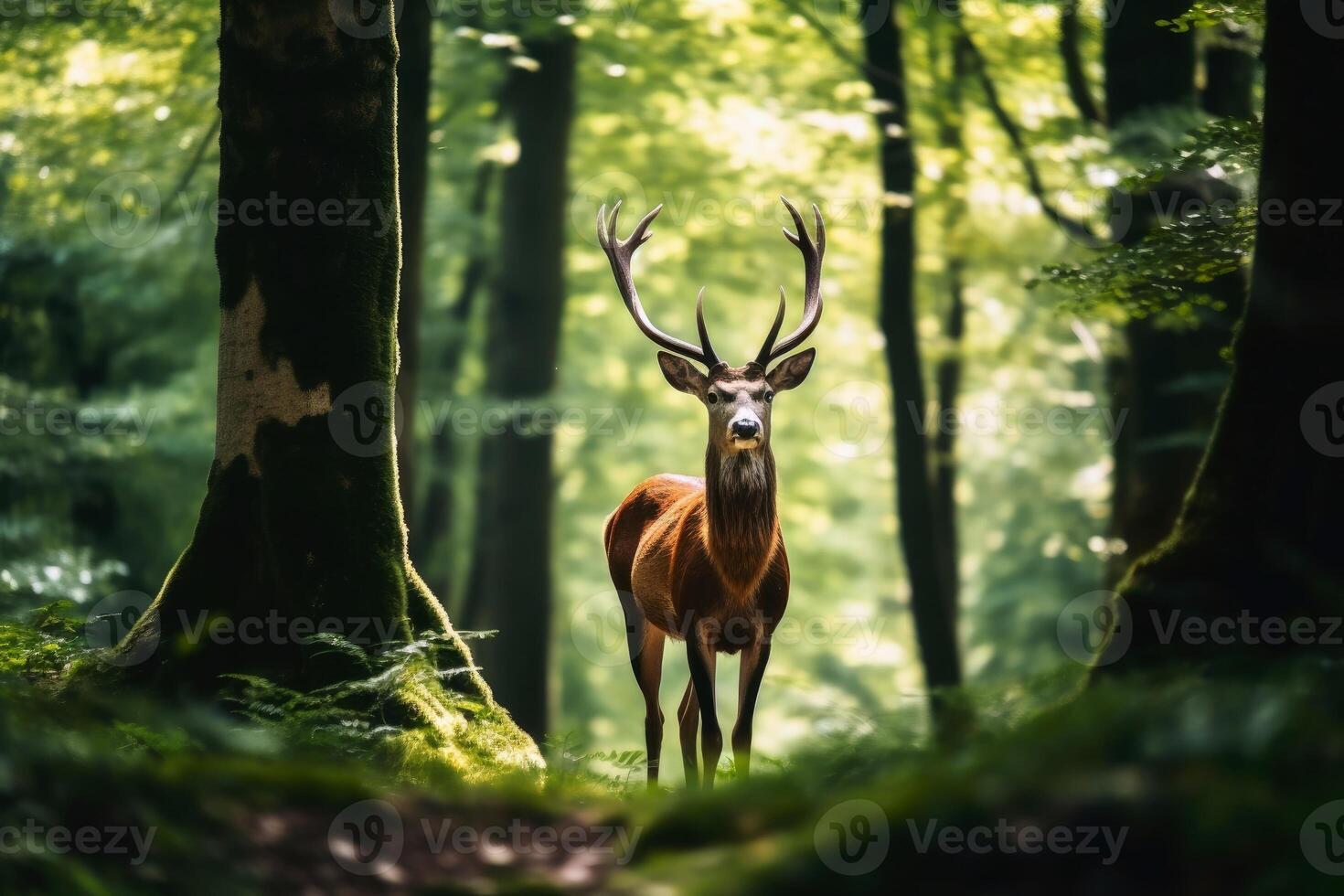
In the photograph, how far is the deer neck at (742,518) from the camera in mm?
7016

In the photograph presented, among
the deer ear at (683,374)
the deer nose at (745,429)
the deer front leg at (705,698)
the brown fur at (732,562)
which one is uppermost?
the deer ear at (683,374)

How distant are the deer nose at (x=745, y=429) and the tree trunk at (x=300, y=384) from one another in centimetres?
173

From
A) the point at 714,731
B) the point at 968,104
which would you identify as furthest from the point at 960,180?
the point at 714,731

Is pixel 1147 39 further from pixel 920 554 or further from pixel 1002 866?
pixel 1002 866

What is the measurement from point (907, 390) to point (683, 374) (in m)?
6.87

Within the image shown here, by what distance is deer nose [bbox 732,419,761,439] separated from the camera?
6816 mm

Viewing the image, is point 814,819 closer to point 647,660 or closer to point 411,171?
point 647,660

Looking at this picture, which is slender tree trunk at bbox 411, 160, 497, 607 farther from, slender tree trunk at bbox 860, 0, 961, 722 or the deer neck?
the deer neck

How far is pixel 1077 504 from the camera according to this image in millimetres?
22703

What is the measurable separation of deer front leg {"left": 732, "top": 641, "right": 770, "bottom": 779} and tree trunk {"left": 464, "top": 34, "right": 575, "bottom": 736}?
768cm

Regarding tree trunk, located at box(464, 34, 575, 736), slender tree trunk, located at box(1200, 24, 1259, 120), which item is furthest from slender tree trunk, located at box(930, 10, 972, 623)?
tree trunk, located at box(464, 34, 575, 736)

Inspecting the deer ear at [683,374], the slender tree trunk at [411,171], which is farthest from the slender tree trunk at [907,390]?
the deer ear at [683,374]

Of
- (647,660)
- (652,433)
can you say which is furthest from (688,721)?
(652,433)

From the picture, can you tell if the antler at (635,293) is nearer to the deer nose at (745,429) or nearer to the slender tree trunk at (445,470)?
the deer nose at (745,429)
